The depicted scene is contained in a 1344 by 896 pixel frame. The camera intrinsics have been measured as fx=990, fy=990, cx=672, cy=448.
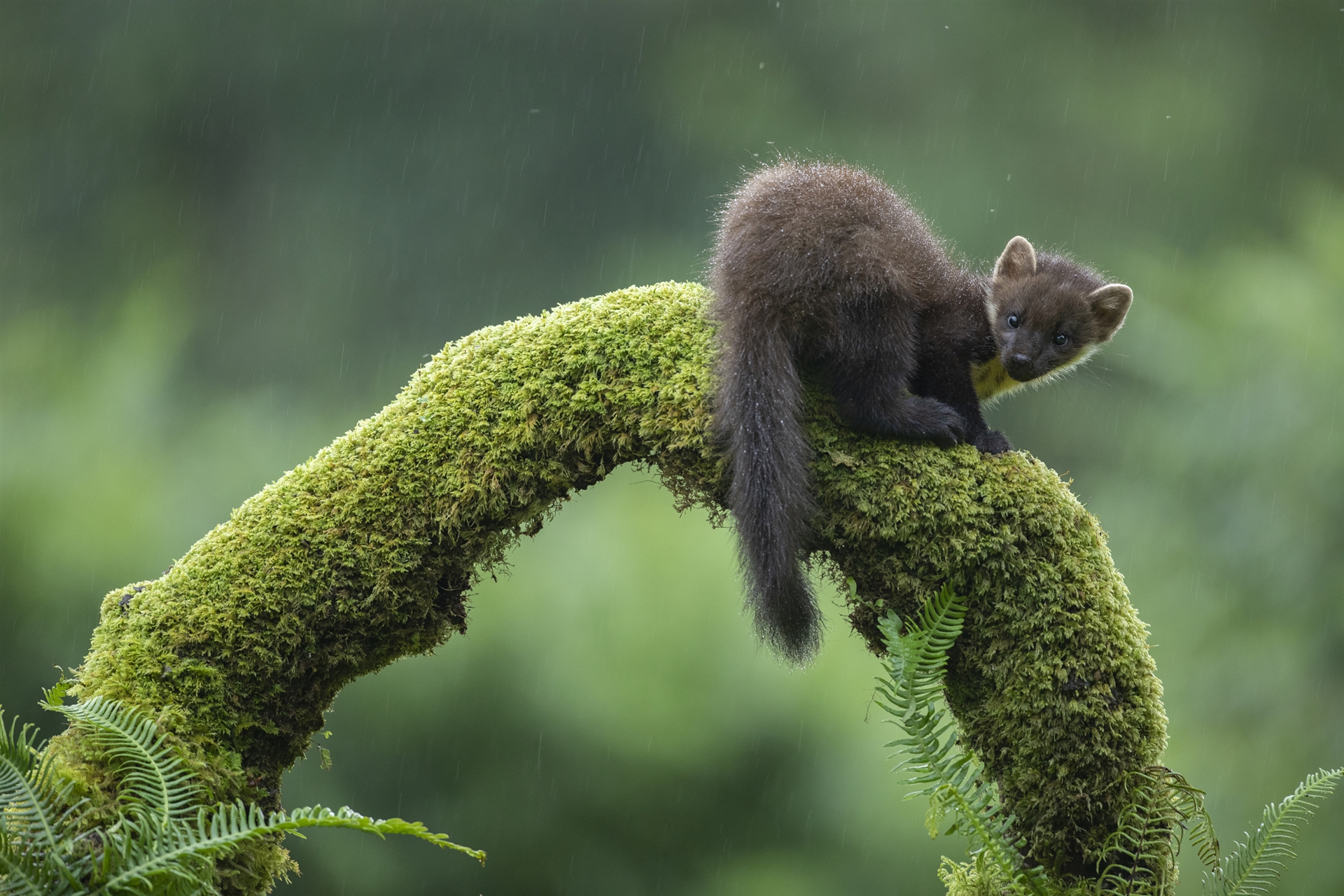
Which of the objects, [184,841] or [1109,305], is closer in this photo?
[184,841]

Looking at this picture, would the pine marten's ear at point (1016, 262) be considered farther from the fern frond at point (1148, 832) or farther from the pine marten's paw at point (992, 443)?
the fern frond at point (1148, 832)

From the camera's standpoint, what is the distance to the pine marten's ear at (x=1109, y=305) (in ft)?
9.32

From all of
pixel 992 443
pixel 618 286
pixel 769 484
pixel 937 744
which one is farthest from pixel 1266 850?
pixel 618 286

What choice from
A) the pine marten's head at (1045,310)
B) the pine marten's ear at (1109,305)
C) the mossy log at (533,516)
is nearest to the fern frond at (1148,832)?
the mossy log at (533,516)

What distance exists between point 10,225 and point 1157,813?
7160mm

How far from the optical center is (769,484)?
6.97ft

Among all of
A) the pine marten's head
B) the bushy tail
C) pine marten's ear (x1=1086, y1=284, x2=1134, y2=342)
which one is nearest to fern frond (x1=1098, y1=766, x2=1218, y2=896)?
the bushy tail

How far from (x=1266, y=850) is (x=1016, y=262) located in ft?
5.33

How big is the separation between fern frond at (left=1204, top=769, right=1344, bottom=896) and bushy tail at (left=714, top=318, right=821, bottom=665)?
1.05 meters

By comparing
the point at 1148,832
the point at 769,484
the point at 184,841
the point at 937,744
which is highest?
the point at 769,484

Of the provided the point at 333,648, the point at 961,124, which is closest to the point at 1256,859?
the point at 333,648

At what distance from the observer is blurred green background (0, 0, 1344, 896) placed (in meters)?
5.25

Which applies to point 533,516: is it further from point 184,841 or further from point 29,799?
point 29,799

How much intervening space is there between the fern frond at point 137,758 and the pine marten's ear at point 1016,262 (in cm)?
242
